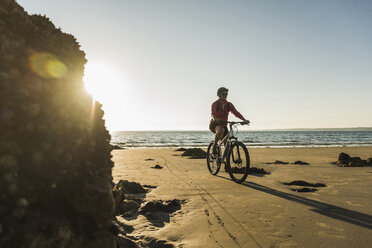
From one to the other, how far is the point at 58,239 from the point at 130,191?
3.93 meters

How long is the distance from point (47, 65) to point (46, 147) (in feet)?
2.34

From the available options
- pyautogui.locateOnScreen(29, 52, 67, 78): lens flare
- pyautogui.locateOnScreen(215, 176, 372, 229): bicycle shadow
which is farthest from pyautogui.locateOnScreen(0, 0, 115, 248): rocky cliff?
pyautogui.locateOnScreen(215, 176, 372, 229): bicycle shadow

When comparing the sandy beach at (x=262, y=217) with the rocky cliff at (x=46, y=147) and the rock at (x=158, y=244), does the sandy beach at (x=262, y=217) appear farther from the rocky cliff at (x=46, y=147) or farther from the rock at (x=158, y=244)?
the rocky cliff at (x=46, y=147)

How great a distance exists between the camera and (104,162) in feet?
7.63

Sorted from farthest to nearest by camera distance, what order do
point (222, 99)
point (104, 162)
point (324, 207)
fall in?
point (222, 99) < point (324, 207) < point (104, 162)

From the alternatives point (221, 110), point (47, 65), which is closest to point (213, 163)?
point (221, 110)

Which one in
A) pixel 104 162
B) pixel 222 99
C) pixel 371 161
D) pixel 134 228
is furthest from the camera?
pixel 371 161

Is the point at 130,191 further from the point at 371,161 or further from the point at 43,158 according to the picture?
the point at 371,161

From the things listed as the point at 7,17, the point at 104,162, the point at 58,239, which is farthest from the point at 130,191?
the point at 7,17

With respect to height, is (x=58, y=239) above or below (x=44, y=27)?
below

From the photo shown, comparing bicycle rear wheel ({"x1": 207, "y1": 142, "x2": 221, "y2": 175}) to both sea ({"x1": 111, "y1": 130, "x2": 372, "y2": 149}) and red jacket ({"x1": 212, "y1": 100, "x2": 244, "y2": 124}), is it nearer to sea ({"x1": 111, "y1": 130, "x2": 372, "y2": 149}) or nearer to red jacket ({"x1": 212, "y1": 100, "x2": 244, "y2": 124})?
sea ({"x1": 111, "y1": 130, "x2": 372, "y2": 149})

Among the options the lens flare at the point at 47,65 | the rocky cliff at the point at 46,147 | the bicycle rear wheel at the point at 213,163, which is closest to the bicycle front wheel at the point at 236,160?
the bicycle rear wheel at the point at 213,163

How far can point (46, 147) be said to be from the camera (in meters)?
1.85

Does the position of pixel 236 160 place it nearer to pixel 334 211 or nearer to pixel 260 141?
pixel 334 211
